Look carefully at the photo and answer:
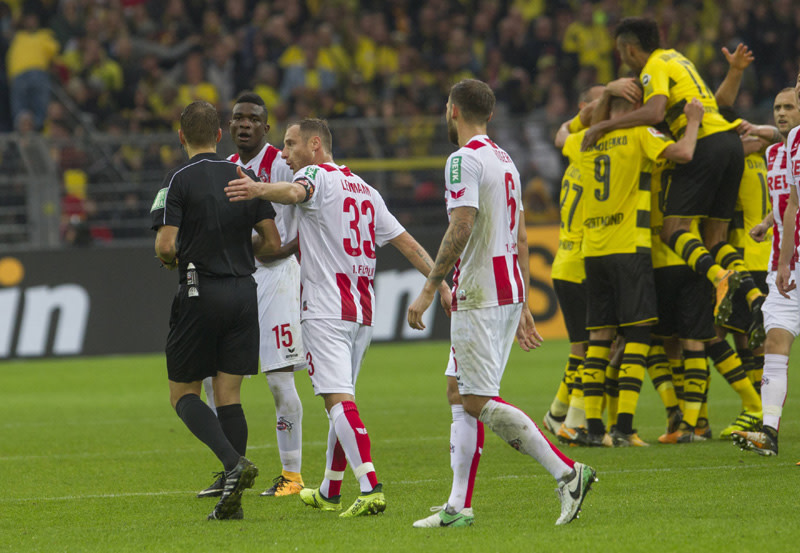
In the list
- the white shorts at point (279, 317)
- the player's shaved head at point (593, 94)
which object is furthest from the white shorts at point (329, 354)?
the player's shaved head at point (593, 94)

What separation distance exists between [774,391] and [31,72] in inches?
594

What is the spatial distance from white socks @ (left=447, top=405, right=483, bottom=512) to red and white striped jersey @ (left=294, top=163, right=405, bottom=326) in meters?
0.90

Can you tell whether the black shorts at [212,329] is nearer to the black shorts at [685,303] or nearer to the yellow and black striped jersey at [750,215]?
the black shorts at [685,303]

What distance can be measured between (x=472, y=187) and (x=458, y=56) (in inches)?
634

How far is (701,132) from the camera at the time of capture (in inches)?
341

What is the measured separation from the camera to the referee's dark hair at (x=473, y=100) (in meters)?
5.59

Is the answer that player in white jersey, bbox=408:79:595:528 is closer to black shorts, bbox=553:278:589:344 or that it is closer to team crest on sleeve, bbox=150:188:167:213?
team crest on sleeve, bbox=150:188:167:213

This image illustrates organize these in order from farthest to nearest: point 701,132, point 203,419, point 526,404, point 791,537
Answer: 1. point 526,404
2. point 701,132
3. point 203,419
4. point 791,537

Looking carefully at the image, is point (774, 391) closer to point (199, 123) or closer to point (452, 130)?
point (452, 130)

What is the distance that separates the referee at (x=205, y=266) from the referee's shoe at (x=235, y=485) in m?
0.30

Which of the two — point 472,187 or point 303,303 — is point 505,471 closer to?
point 303,303

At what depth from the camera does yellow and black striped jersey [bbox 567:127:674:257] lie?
834 cm

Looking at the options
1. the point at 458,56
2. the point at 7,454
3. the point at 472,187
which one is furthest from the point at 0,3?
the point at 472,187

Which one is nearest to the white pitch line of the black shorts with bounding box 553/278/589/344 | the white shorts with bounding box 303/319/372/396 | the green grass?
the green grass
